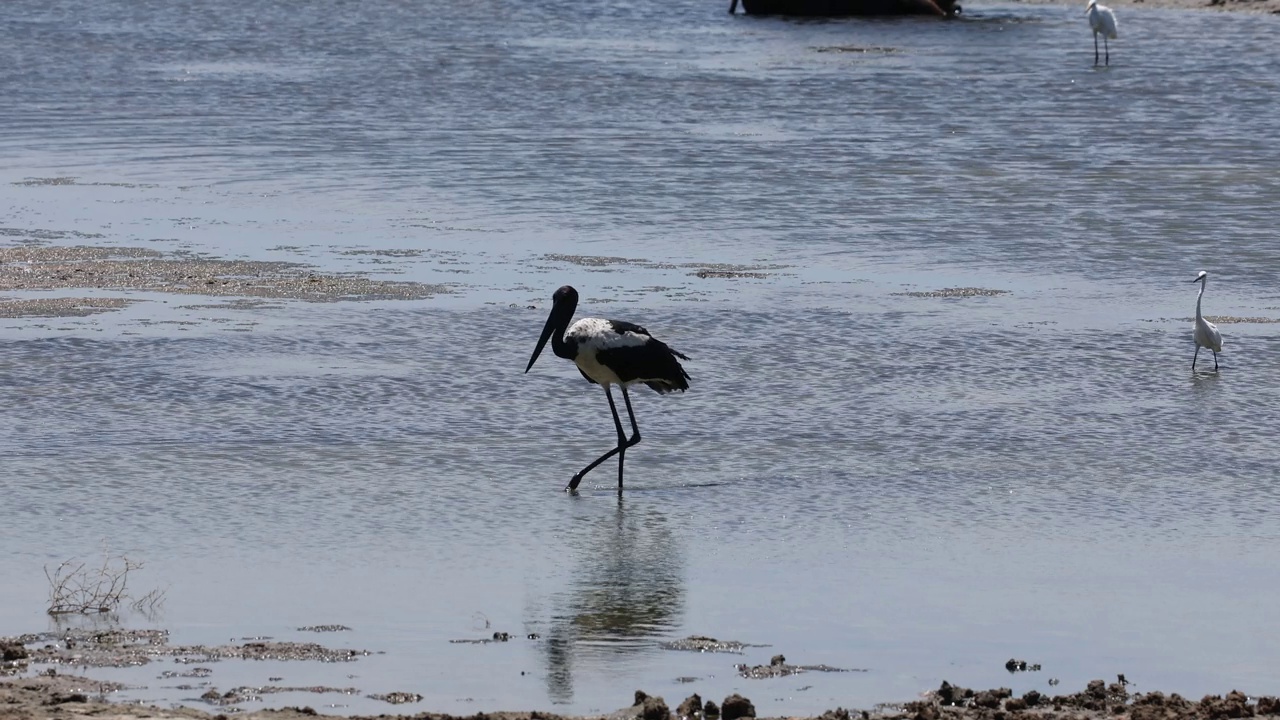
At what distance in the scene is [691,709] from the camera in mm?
6457

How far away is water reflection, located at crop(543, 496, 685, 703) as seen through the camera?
7297 mm

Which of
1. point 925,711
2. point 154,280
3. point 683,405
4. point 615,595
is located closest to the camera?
point 925,711

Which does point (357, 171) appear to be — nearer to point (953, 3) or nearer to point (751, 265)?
point (751, 265)

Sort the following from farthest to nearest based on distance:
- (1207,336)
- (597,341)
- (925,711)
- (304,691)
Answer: (1207,336), (597,341), (304,691), (925,711)

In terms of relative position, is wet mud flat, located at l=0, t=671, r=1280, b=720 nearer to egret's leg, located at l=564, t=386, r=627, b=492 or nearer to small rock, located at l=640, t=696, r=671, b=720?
small rock, located at l=640, t=696, r=671, b=720

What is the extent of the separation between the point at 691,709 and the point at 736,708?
0.56 feet

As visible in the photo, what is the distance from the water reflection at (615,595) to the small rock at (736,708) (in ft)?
2.03

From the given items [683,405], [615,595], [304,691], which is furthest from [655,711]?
[683,405]

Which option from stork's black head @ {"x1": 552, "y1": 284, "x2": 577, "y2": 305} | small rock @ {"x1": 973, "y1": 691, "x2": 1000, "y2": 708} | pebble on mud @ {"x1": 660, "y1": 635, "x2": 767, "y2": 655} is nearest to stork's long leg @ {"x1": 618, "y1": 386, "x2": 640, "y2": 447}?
stork's black head @ {"x1": 552, "y1": 284, "x2": 577, "y2": 305}

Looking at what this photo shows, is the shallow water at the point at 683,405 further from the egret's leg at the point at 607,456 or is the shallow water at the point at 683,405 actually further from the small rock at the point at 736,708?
the small rock at the point at 736,708

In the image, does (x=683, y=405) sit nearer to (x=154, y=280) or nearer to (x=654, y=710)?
(x=154, y=280)

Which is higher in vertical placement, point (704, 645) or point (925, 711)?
point (925, 711)

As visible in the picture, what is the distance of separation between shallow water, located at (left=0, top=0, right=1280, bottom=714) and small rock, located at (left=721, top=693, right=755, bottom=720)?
342 mm

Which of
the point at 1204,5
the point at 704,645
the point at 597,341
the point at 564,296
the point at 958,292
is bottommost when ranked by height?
the point at 1204,5
